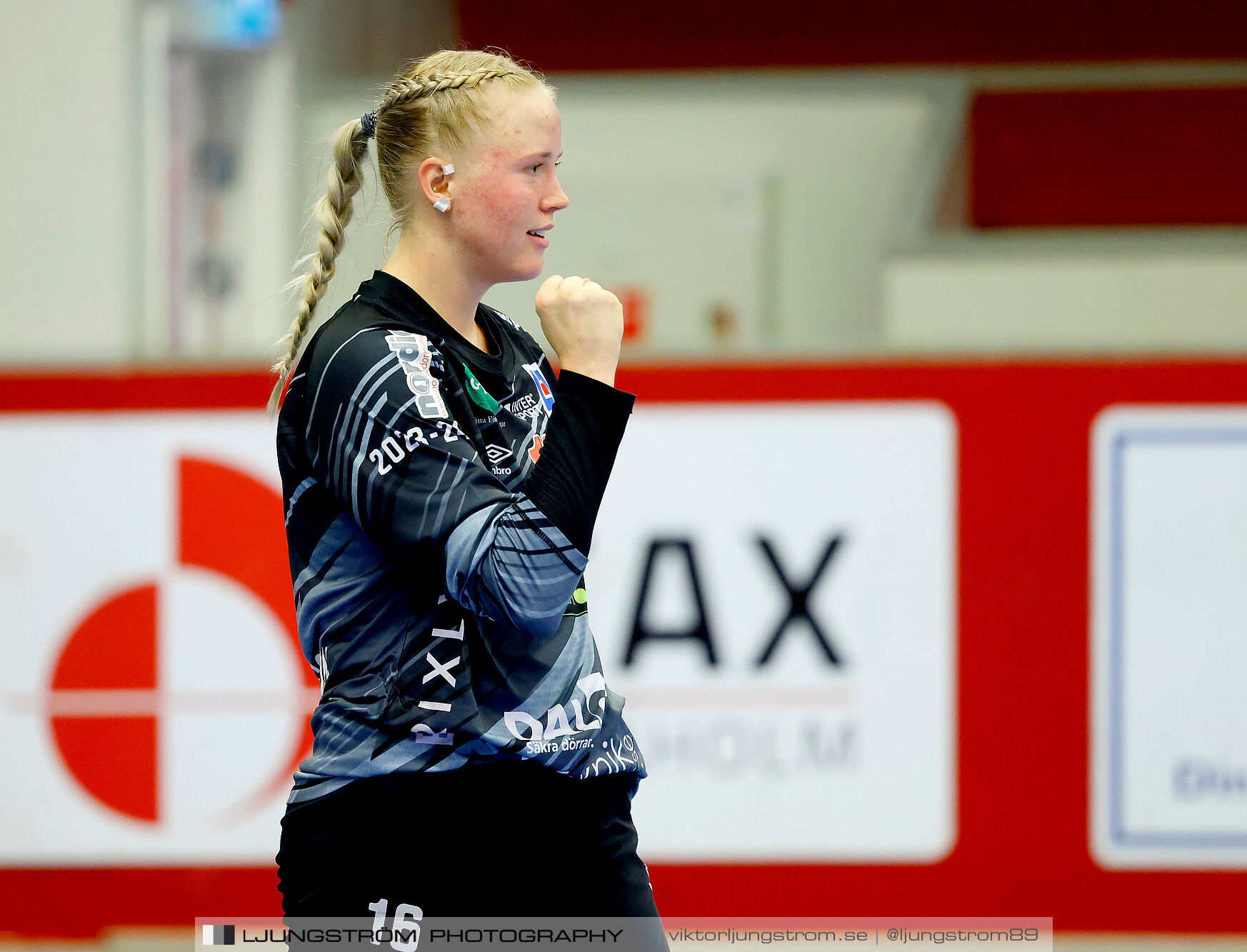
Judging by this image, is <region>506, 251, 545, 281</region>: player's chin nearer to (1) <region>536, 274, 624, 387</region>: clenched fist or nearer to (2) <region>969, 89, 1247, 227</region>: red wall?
(1) <region>536, 274, 624, 387</region>: clenched fist

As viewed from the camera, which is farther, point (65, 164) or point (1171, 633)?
point (65, 164)

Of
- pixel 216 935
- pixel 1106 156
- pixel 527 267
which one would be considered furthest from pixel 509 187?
pixel 1106 156

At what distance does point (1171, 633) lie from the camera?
3.13 meters

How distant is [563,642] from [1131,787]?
2.24 metres

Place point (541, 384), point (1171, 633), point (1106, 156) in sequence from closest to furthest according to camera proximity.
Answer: point (541, 384)
point (1171, 633)
point (1106, 156)

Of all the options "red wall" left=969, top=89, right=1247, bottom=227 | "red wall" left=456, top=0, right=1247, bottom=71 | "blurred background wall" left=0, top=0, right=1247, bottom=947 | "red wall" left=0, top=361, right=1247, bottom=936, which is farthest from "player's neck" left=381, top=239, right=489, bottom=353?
"red wall" left=456, top=0, right=1247, bottom=71

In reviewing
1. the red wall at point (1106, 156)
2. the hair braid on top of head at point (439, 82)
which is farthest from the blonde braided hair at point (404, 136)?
the red wall at point (1106, 156)

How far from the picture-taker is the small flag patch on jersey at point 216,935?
1.59 m

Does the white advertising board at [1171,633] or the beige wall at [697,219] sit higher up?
the beige wall at [697,219]

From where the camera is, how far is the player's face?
1.29 metres

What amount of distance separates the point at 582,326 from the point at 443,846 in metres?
0.47

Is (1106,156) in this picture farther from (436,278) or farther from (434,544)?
(434,544)

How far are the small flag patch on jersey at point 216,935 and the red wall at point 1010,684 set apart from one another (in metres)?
1.62

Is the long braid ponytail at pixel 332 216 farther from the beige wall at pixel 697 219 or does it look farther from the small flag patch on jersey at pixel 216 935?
the small flag patch on jersey at pixel 216 935
